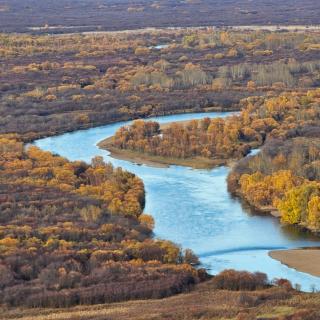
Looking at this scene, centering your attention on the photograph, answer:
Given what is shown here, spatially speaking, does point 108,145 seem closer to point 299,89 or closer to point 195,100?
point 195,100

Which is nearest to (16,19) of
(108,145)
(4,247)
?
(108,145)

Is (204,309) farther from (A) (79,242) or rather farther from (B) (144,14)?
(B) (144,14)

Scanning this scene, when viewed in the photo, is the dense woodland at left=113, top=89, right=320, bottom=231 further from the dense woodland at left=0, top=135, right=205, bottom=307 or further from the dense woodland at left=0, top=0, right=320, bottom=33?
the dense woodland at left=0, top=0, right=320, bottom=33

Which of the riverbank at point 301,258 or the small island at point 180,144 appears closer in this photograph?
the riverbank at point 301,258

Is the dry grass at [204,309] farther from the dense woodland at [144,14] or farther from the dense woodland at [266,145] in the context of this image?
the dense woodland at [144,14]

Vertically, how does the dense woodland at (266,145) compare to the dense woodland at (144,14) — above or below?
above

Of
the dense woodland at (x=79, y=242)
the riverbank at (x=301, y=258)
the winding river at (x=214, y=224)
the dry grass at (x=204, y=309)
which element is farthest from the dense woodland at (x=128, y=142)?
the riverbank at (x=301, y=258)
